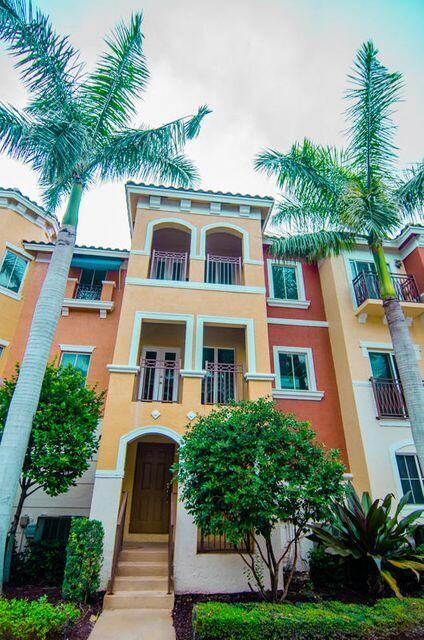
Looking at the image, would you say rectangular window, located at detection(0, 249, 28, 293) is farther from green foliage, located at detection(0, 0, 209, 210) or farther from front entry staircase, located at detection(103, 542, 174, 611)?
front entry staircase, located at detection(103, 542, 174, 611)

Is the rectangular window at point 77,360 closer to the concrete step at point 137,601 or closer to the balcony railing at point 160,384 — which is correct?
the balcony railing at point 160,384

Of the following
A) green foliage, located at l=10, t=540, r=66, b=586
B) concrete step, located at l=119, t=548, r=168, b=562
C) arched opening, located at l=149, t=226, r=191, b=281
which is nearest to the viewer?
green foliage, located at l=10, t=540, r=66, b=586

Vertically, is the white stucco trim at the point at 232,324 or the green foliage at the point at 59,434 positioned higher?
the white stucco trim at the point at 232,324

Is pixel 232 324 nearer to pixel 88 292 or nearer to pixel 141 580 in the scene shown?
pixel 88 292

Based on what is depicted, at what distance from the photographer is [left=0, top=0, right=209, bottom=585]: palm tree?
805 centimetres

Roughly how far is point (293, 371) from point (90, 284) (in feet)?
27.2

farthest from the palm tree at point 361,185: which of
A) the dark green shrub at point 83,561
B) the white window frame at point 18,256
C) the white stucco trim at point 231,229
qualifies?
the white window frame at point 18,256

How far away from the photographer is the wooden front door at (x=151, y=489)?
9.67m

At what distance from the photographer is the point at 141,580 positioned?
715cm

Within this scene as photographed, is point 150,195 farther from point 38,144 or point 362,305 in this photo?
point 362,305

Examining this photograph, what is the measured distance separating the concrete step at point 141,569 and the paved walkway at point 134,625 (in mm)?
1063

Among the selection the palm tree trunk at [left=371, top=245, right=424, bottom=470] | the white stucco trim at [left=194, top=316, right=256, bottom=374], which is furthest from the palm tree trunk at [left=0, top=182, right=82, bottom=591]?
the palm tree trunk at [left=371, top=245, right=424, bottom=470]

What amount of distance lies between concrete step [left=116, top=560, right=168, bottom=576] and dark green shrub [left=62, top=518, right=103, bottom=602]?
931 millimetres

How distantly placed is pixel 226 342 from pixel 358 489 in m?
5.98
